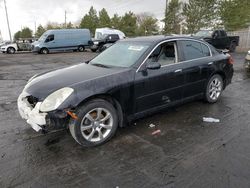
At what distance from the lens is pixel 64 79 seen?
11.0ft

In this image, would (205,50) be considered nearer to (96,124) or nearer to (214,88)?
(214,88)

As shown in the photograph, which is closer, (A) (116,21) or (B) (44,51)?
(B) (44,51)

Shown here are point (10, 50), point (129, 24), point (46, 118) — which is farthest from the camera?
point (129, 24)

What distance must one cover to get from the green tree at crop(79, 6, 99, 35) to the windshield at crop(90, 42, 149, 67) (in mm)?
49474

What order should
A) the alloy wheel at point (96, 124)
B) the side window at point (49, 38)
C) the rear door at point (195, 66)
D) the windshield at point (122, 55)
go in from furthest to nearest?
the side window at point (49, 38) < the rear door at point (195, 66) < the windshield at point (122, 55) < the alloy wheel at point (96, 124)

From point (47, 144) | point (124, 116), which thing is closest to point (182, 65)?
point (124, 116)

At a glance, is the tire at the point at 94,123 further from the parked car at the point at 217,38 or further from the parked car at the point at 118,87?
the parked car at the point at 217,38

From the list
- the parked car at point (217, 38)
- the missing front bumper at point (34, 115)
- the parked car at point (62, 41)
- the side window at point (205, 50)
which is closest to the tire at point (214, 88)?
the side window at point (205, 50)

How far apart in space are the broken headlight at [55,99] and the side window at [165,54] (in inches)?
63.2

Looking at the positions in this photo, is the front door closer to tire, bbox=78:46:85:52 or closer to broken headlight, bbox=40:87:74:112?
broken headlight, bbox=40:87:74:112

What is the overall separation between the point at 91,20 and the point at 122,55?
51.9 m

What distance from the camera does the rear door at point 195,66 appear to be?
432 cm

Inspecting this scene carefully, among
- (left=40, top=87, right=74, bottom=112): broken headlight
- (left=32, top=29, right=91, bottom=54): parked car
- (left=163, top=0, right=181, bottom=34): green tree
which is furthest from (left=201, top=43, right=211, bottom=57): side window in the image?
(left=163, top=0, right=181, bottom=34): green tree

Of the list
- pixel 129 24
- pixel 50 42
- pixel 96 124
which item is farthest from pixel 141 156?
pixel 129 24
